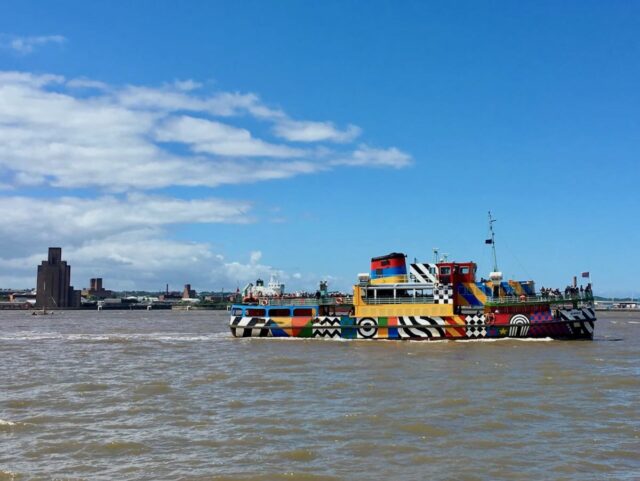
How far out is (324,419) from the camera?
631 inches

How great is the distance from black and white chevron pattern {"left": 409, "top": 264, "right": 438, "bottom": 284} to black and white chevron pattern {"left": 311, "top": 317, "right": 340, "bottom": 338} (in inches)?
235

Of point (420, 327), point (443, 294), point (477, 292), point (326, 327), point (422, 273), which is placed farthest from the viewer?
point (326, 327)

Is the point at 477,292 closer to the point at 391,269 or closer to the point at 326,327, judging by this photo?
the point at 391,269

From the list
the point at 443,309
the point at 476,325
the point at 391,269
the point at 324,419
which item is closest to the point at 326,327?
the point at 391,269

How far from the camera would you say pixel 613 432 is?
1472cm

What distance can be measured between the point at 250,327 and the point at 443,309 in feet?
45.7

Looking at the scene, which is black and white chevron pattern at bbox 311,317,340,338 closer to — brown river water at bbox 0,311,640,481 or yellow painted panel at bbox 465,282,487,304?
yellow painted panel at bbox 465,282,487,304

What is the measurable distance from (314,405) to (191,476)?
713cm

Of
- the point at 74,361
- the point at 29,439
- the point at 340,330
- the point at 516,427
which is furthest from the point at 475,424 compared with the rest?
the point at 340,330

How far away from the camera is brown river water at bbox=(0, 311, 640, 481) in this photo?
11867 mm

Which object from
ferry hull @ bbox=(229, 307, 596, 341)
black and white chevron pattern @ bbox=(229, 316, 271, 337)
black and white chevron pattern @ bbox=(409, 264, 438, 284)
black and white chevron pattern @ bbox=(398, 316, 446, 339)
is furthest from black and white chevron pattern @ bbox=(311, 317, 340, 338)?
black and white chevron pattern @ bbox=(409, 264, 438, 284)

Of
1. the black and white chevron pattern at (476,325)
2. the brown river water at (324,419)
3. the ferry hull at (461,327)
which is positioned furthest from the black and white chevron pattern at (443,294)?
the brown river water at (324,419)

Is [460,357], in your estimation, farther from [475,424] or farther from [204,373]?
[475,424]

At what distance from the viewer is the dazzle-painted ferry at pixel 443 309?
39.7m
